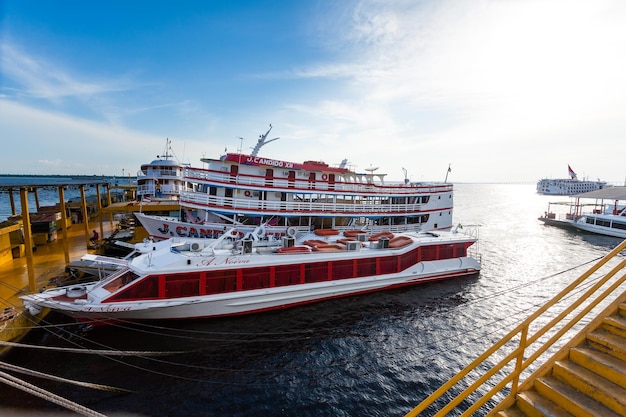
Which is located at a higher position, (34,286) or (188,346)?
(34,286)

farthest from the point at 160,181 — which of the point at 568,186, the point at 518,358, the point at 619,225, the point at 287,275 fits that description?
the point at 568,186

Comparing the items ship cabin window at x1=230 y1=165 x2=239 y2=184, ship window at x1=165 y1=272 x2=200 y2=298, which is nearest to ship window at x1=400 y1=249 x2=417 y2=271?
ship window at x1=165 y1=272 x2=200 y2=298

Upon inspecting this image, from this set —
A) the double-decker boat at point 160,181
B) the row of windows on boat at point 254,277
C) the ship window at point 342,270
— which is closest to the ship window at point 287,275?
the row of windows on boat at point 254,277

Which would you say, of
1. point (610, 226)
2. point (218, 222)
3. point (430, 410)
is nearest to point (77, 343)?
point (218, 222)

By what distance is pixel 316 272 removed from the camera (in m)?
17.4

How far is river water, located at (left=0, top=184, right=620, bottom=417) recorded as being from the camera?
34.1 feet

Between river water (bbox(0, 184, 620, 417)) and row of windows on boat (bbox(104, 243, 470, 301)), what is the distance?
5.77 ft

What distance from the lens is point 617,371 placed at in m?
3.84

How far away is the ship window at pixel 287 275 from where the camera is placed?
16.4 meters

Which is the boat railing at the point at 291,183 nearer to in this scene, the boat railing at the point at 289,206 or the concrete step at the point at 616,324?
the boat railing at the point at 289,206

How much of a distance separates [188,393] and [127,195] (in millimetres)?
46228

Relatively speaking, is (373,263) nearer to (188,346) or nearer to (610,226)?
(188,346)

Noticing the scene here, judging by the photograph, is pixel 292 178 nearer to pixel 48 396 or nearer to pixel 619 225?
pixel 48 396

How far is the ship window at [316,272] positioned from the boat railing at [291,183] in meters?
8.91
